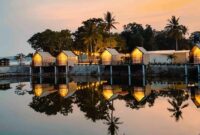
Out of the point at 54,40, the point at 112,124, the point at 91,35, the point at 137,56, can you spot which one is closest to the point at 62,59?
the point at 91,35

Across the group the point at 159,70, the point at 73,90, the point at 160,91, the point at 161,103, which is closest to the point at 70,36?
the point at 159,70

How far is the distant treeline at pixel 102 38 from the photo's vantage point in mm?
90188

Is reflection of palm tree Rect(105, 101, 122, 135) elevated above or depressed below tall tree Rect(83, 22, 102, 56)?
below

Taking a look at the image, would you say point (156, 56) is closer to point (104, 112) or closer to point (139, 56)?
point (139, 56)

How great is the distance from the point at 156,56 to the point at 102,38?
16.2 metres

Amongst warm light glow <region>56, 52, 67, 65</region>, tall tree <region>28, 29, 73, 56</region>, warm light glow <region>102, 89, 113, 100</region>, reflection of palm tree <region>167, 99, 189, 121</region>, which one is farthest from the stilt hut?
reflection of palm tree <region>167, 99, 189, 121</region>

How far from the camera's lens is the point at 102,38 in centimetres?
9194

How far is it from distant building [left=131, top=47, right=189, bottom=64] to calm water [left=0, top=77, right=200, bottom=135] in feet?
76.6

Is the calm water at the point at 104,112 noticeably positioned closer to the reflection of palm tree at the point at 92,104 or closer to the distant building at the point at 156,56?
the reflection of palm tree at the point at 92,104

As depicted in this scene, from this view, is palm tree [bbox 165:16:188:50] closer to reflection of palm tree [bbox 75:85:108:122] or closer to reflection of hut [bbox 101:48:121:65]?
reflection of hut [bbox 101:48:121:65]

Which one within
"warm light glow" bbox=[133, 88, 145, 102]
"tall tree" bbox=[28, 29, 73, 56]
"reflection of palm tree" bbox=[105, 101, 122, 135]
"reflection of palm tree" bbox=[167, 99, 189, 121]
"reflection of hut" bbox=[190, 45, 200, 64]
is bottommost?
"reflection of palm tree" bbox=[105, 101, 122, 135]

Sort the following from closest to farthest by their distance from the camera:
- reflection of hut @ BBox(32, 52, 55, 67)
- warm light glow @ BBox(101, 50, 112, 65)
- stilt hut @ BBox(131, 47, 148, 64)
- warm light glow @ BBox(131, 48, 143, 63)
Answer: stilt hut @ BBox(131, 47, 148, 64) → warm light glow @ BBox(131, 48, 143, 63) → warm light glow @ BBox(101, 50, 112, 65) → reflection of hut @ BBox(32, 52, 55, 67)

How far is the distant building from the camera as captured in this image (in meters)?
73.7

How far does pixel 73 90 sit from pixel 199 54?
83.1 feet
